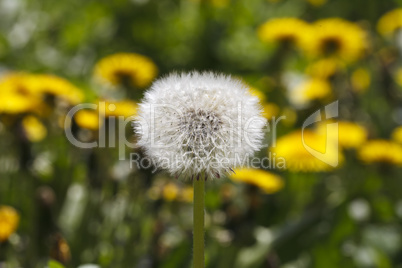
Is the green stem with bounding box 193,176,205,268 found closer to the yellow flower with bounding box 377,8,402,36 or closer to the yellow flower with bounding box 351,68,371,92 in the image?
the yellow flower with bounding box 351,68,371,92

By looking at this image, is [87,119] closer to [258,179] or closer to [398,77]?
[258,179]

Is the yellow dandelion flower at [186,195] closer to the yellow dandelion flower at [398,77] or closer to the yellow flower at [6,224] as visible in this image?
the yellow flower at [6,224]

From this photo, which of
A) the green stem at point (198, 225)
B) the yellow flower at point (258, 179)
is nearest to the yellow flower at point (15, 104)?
the yellow flower at point (258, 179)

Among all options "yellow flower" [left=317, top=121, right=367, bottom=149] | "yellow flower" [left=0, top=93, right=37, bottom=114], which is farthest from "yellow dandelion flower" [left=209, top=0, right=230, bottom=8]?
"yellow flower" [left=0, top=93, right=37, bottom=114]

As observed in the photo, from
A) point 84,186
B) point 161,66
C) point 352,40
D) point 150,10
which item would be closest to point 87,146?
point 84,186

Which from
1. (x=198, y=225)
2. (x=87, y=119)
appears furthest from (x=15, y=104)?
(x=198, y=225)

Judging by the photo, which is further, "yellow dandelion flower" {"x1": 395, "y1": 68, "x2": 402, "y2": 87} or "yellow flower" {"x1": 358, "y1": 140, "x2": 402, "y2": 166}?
"yellow dandelion flower" {"x1": 395, "y1": 68, "x2": 402, "y2": 87}
